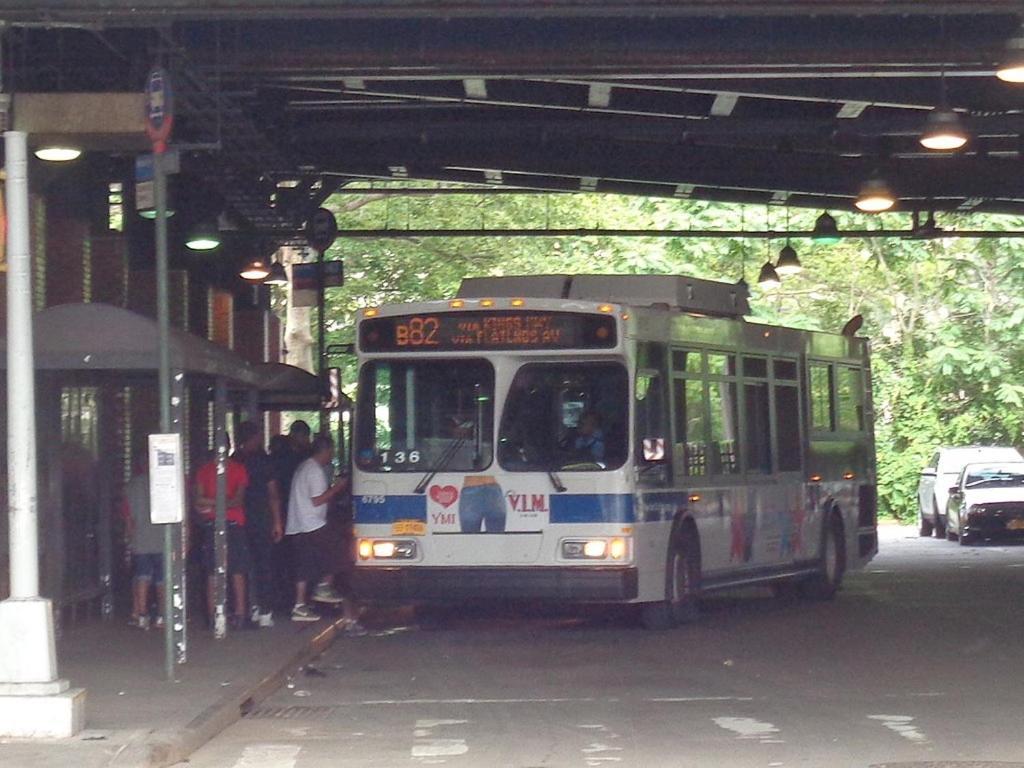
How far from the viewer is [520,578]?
55.6ft

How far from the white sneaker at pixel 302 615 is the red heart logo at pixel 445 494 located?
203 centimetres

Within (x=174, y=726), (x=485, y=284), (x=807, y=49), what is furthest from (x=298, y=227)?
(x=174, y=726)

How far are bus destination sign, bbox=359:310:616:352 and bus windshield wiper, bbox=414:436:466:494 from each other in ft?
2.79

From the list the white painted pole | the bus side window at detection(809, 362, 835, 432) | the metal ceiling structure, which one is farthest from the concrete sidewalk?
the bus side window at detection(809, 362, 835, 432)

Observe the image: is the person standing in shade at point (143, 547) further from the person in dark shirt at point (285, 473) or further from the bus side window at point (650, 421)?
the bus side window at point (650, 421)

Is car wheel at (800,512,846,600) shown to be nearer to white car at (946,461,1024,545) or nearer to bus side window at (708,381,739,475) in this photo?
bus side window at (708,381,739,475)

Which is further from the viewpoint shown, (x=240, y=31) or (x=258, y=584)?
(x=258, y=584)

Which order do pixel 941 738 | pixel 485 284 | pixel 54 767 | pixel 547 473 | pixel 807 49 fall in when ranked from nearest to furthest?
pixel 54 767, pixel 941 738, pixel 807 49, pixel 547 473, pixel 485 284

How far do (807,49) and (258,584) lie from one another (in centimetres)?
712

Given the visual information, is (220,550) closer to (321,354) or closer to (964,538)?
(321,354)

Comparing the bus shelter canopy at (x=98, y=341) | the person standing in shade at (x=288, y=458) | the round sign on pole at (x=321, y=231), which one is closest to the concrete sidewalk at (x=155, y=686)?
the person standing in shade at (x=288, y=458)

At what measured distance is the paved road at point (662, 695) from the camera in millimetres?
10789

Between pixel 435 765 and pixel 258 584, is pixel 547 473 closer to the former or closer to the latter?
pixel 258 584

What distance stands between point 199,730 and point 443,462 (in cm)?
617
